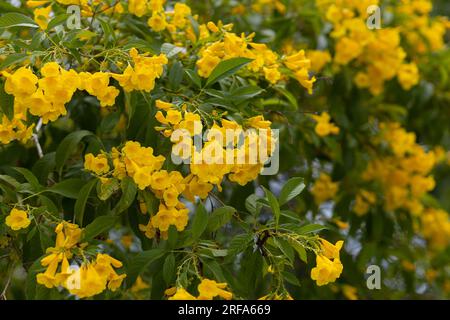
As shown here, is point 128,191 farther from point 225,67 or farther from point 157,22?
point 157,22

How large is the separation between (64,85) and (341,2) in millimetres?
1395

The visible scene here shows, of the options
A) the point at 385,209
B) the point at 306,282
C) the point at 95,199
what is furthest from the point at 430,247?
the point at 95,199

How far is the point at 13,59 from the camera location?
51.9 inches

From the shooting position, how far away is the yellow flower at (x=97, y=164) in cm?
139

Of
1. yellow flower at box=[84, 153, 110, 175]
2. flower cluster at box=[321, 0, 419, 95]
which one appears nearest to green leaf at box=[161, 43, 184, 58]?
yellow flower at box=[84, 153, 110, 175]

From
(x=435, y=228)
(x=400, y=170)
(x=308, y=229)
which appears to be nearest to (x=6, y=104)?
(x=308, y=229)

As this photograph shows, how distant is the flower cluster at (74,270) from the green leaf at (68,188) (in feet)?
0.40

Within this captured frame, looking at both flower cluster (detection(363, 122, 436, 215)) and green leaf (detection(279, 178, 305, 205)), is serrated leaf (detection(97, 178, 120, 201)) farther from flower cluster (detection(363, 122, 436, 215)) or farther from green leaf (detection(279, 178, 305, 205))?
flower cluster (detection(363, 122, 436, 215))

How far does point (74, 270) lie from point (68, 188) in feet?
0.78

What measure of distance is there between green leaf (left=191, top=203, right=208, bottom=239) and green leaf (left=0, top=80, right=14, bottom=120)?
0.42 meters

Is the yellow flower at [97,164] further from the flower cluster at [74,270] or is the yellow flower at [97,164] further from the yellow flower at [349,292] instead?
the yellow flower at [349,292]

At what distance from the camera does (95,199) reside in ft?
5.02

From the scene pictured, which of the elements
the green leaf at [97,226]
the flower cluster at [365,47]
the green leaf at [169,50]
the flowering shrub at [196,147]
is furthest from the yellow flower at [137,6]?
the flower cluster at [365,47]
